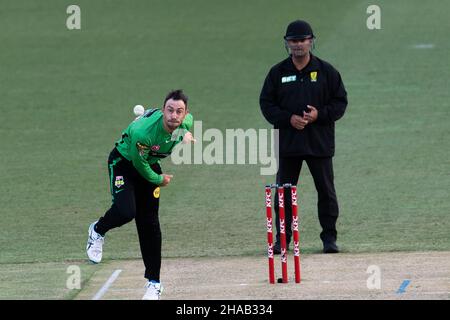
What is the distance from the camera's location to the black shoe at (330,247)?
42.5ft

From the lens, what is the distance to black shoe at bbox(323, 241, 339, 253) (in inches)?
511

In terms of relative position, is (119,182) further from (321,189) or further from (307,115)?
(321,189)

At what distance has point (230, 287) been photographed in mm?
11320

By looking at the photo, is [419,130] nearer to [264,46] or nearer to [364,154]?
[364,154]

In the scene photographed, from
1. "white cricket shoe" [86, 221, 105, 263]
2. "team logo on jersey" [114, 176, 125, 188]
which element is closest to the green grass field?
"white cricket shoe" [86, 221, 105, 263]

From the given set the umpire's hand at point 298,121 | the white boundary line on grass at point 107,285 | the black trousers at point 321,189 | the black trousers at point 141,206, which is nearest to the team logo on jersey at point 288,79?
the umpire's hand at point 298,121

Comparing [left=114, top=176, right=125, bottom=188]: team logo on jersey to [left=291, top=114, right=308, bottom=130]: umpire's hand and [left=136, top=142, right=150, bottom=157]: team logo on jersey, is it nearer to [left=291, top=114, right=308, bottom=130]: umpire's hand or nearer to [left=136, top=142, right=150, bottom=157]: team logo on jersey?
[left=136, top=142, right=150, bottom=157]: team logo on jersey

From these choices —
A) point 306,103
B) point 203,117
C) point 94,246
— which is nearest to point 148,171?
point 94,246

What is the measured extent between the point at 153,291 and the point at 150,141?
4.50ft

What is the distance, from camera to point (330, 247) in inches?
511

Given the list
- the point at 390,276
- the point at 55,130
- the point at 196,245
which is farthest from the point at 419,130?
the point at 390,276

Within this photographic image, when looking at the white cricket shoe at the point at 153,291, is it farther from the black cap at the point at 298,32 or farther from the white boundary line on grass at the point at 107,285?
the black cap at the point at 298,32

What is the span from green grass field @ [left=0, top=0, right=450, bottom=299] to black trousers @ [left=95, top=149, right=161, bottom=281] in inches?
38.1

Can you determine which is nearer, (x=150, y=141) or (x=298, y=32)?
(x=150, y=141)
